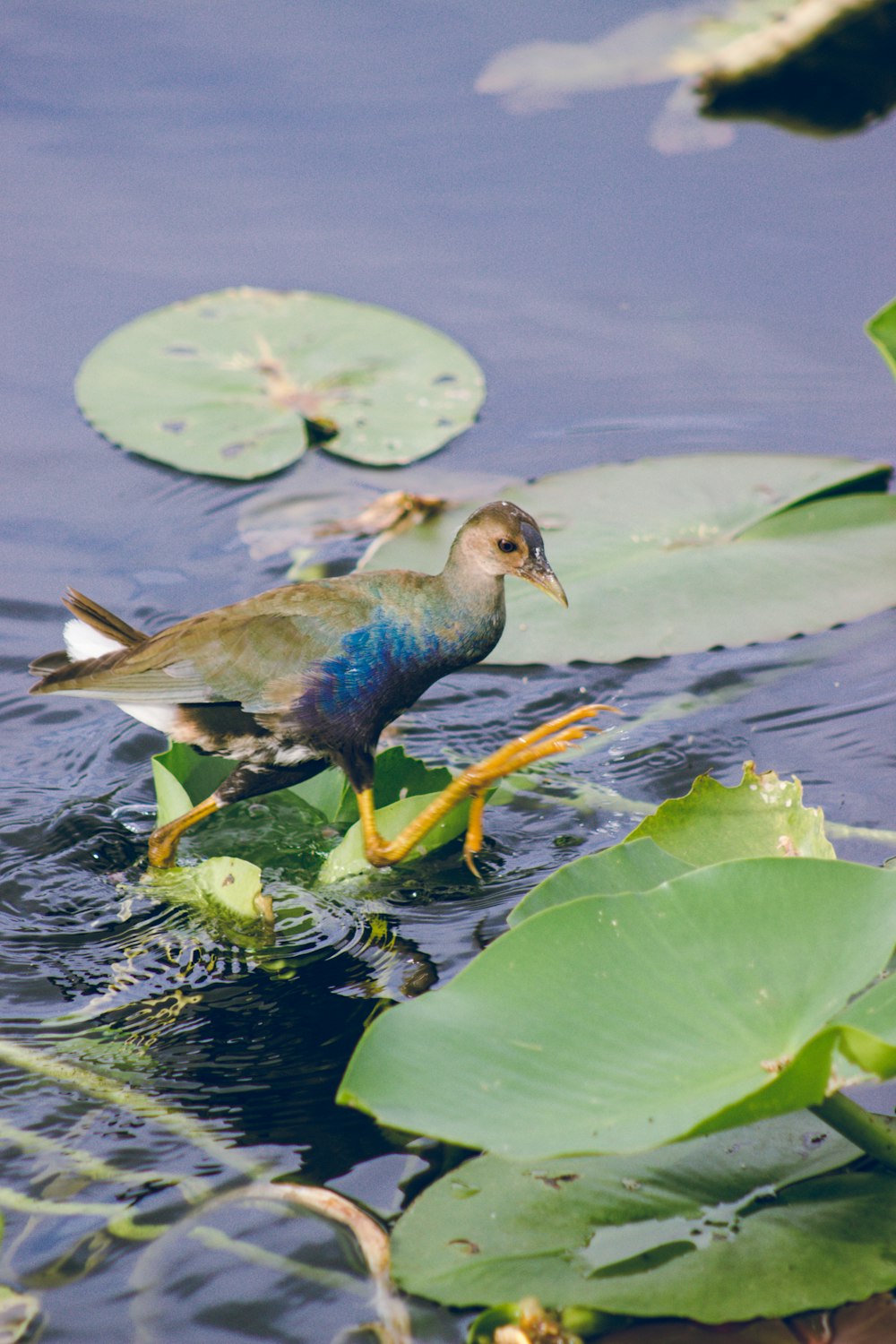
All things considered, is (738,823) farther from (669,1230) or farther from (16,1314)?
(16,1314)

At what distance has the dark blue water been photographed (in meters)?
1.93

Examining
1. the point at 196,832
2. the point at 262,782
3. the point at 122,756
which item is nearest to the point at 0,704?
the point at 122,756

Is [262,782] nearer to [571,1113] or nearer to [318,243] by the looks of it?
[571,1113]

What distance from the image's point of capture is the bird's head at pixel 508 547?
8.23ft

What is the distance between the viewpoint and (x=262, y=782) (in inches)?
104

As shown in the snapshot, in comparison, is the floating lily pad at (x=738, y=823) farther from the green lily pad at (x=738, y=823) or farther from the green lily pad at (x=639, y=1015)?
the green lily pad at (x=639, y=1015)

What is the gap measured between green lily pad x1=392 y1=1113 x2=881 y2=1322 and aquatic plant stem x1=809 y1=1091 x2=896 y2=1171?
0.05 metres

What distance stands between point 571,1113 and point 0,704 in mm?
2176

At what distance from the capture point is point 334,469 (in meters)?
3.92

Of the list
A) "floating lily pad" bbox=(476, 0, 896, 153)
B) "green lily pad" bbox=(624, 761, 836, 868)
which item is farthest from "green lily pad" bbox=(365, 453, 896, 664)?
"floating lily pad" bbox=(476, 0, 896, 153)

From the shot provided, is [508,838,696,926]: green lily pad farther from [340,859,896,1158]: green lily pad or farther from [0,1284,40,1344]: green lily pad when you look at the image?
[0,1284,40,1344]: green lily pad

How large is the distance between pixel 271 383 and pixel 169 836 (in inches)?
69.8

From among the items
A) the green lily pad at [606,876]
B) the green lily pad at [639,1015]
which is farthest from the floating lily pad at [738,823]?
the green lily pad at [639,1015]

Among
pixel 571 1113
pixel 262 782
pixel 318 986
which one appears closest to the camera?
pixel 571 1113
